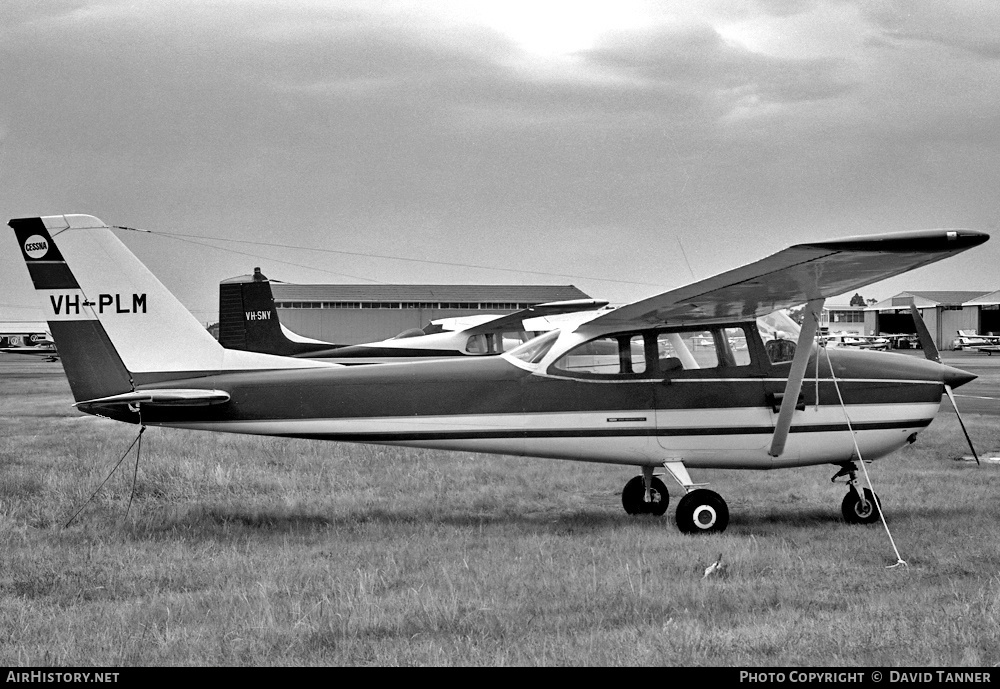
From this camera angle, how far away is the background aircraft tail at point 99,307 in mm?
8938

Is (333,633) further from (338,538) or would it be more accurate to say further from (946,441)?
(946,441)

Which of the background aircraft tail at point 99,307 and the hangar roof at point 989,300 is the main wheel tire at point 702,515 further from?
the hangar roof at point 989,300

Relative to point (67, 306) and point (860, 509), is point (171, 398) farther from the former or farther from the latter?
point (860, 509)

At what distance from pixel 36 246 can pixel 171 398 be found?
69.2 inches

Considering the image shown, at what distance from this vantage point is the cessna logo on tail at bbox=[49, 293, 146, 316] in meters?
8.94

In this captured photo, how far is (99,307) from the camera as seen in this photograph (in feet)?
29.7

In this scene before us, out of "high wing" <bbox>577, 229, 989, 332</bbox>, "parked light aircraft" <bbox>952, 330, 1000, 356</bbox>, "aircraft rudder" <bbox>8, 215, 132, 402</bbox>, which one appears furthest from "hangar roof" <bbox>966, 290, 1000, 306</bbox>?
"aircraft rudder" <bbox>8, 215, 132, 402</bbox>

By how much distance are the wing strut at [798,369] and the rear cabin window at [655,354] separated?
57 centimetres

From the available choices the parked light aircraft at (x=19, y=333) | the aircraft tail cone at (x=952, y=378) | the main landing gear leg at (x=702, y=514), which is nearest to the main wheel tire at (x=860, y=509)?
the aircraft tail cone at (x=952, y=378)

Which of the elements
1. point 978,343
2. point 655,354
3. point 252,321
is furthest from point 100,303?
point 978,343

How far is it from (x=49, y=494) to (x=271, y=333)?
10305 mm

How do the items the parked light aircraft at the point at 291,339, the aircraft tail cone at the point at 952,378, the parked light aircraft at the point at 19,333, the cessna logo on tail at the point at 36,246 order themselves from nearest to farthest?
1. the cessna logo on tail at the point at 36,246
2. the aircraft tail cone at the point at 952,378
3. the parked light aircraft at the point at 291,339
4. the parked light aircraft at the point at 19,333

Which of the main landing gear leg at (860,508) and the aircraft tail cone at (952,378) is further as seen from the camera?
the aircraft tail cone at (952,378)

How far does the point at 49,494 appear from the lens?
1052 cm
